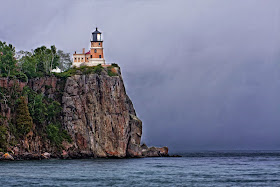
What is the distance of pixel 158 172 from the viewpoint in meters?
103

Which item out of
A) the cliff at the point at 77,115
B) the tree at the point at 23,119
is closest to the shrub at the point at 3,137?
the tree at the point at 23,119

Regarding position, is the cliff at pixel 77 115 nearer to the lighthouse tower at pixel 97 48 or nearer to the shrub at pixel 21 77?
the shrub at pixel 21 77

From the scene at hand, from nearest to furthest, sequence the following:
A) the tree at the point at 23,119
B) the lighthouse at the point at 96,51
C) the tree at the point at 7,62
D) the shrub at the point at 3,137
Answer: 1. the shrub at the point at 3,137
2. the tree at the point at 23,119
3. the tree at the point at 7,62
4. the lighthouse at the point at 96,51

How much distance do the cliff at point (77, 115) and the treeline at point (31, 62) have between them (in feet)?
12.6

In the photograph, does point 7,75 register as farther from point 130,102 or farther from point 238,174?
point 238,174

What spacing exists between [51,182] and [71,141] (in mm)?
72093

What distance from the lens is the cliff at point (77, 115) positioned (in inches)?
5689

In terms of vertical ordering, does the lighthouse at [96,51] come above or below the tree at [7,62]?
above

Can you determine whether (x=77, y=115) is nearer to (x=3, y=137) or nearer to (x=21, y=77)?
(x=21, y=77)

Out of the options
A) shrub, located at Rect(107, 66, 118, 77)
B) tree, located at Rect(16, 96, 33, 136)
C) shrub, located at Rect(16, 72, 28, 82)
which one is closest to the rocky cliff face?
shrub, located at Rect(107, 66, 118, 77)

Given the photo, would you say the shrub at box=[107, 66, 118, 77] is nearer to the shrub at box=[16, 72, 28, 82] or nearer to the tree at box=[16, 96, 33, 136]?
the shrub at box=[16, 72, 28, 82]

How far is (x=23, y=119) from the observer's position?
138500 mm


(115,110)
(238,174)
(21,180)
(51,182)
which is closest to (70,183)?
(51,182)

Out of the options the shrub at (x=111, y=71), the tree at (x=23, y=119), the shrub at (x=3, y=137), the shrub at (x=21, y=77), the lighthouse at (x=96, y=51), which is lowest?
the shrub at (x=3, y=137)
